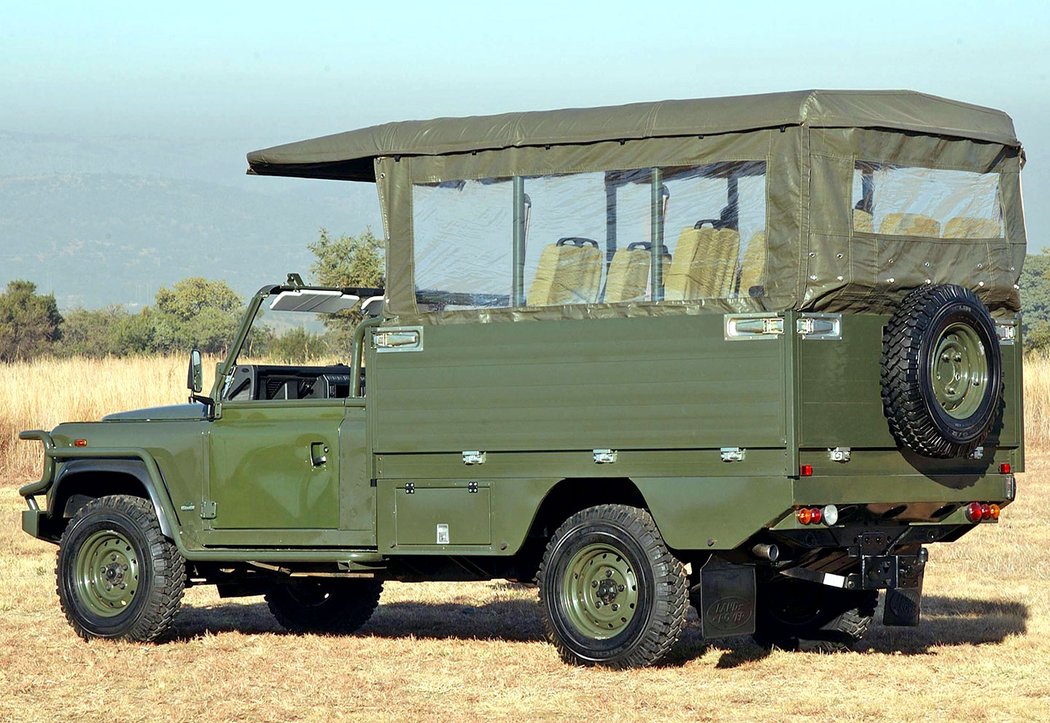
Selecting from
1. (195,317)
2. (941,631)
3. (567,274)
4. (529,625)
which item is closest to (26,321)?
(195,317)

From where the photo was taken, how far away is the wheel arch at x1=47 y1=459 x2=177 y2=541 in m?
11.6

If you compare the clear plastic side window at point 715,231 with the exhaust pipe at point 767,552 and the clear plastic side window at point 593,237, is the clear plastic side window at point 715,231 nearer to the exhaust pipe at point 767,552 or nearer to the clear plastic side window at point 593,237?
the clear plastic side window at point 593,237

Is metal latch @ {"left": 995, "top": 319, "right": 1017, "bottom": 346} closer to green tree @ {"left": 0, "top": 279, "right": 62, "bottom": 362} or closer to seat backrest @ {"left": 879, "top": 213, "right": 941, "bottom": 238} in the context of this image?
seat backrest @ {"left": 879, "top": 213, "right": 941, "bottom": 238}

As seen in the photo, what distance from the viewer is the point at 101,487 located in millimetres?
12289

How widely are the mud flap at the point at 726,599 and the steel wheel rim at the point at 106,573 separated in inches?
154

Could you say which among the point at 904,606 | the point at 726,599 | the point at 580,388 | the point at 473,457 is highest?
the point at 580,388

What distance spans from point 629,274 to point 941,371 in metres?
1.77

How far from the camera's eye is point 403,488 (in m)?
10.7

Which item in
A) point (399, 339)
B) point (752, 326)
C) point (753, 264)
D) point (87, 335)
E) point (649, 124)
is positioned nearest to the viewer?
point (752, 326)

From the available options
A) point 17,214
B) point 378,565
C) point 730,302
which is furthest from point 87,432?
point 17,214

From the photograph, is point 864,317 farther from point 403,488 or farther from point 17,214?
point 17,214

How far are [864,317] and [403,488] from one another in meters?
2.86

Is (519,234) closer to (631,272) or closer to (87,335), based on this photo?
(631,272)

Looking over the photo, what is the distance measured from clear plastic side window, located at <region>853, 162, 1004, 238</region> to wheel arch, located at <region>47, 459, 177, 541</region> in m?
4.74
